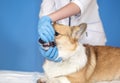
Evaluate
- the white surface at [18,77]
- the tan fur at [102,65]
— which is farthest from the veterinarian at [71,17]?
the white surface at [18,77]

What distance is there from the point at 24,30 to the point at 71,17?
47 cm

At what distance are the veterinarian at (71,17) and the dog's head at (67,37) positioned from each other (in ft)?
0.11

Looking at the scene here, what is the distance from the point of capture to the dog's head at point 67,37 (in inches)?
41.0

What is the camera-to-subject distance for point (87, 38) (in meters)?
1.31

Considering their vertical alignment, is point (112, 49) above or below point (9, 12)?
below

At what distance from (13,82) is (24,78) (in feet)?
0.23

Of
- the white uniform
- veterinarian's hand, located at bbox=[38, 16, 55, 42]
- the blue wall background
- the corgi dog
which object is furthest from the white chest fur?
the blue wall background

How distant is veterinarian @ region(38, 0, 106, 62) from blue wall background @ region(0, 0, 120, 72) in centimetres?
31

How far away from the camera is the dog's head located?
3.42ft

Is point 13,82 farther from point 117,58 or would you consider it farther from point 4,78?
point 117,58

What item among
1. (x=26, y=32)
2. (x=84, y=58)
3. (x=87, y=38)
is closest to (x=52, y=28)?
(x=84, y=58)

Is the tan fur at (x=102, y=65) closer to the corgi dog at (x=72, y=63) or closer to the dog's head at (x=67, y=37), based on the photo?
the corgi dog at (x=72, y=63)

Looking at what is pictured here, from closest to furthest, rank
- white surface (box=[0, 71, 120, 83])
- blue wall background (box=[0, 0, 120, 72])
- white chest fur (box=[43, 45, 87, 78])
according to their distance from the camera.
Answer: white chest fur (box=[43, 45, 87, 78]) < white surface (box=[0, 71, 120, 83]) < blue wall background (box=[0, 0, 120, 72])

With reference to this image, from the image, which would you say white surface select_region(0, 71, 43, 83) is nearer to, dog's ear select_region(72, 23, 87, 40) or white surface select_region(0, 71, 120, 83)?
white surface select_region(0, 71, 120, 83)
